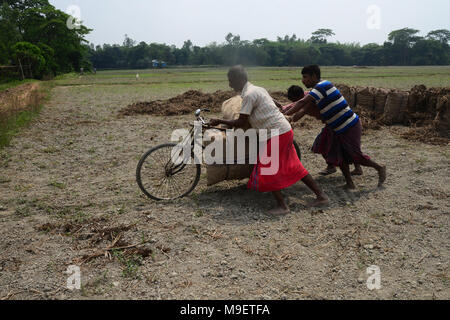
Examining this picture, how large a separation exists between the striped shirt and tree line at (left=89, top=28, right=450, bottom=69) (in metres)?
1.19

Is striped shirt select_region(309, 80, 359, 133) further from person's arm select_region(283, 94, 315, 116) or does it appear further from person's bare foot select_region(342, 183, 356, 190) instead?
person's bare foot select_region(342, 183, 356, 190)

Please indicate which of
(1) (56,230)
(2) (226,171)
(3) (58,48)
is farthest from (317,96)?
(3) (58,48)

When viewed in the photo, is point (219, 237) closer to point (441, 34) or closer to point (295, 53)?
point (295, 53)

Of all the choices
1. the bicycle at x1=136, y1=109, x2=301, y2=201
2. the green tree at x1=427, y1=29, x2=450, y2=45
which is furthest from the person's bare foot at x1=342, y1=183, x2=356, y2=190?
the green tree at x1=427, y1=29, x2=450, y2=45

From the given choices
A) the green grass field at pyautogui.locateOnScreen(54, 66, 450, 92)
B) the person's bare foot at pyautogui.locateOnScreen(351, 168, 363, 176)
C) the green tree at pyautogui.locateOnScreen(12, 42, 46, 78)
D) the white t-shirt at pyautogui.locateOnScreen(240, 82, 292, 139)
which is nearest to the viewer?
the white t-shirt at pyautogui.locateOnScreen(240, 82, 292, 139)

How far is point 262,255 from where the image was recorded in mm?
3576

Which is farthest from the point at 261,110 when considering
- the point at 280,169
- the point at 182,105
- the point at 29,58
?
the point at 29,58

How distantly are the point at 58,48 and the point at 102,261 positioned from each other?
6133 centimetres

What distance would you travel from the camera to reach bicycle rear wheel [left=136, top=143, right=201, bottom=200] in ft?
15.4

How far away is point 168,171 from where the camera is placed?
4863 mm

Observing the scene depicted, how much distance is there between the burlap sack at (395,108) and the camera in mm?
9547

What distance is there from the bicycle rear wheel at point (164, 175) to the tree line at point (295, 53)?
1618mm

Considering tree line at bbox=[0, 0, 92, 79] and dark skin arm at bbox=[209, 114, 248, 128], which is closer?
dark skin arm at bbox=[209, 114, 248, 128]
